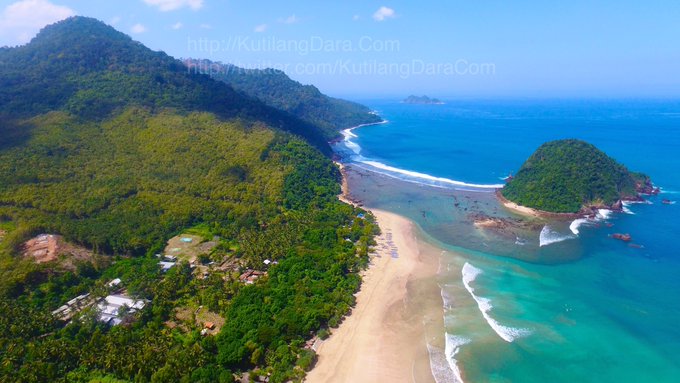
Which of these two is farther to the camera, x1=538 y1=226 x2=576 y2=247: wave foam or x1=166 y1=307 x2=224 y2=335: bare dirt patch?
x1=538 y1=226 x2=576 y2=247: wave foam

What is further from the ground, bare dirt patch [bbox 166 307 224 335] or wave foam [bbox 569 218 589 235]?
wave foam [bbox 569 218 589 235]

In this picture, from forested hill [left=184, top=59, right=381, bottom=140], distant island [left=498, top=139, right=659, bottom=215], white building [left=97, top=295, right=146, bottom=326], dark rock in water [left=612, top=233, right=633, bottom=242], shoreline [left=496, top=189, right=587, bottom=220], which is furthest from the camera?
forested hill [left=184, top=59, right=381, bottom=140]

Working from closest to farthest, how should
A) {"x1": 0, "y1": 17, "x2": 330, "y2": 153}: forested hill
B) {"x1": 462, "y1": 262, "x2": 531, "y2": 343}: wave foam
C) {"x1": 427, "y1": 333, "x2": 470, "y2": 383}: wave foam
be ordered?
{"x1": 427, "y1": 333, "x2": 470, "y2": 383}: wave foam → {"x1": 462, "y1": 262, "x2": 531, "y2": 343}: wave foam → {"x1": 0, "y1": 17, "x2": 330, "y2": 153}: forested hill

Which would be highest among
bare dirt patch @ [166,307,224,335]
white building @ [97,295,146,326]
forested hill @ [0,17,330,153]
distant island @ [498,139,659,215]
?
forested hill @ [0,17,330,153]

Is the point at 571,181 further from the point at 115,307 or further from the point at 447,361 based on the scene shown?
the point at 115,307

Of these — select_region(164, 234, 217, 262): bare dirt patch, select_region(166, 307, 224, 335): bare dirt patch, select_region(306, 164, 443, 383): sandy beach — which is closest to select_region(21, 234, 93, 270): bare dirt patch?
select_region(164, 234, 217, 262): bare dirt patch

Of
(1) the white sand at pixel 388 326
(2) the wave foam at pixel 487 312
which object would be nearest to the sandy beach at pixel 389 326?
(1) the white sand at pixel 388 326

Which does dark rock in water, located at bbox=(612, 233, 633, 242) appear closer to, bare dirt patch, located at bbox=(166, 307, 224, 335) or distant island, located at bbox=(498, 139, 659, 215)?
distant island, located at bbox=(498, 139, 659, 215)
